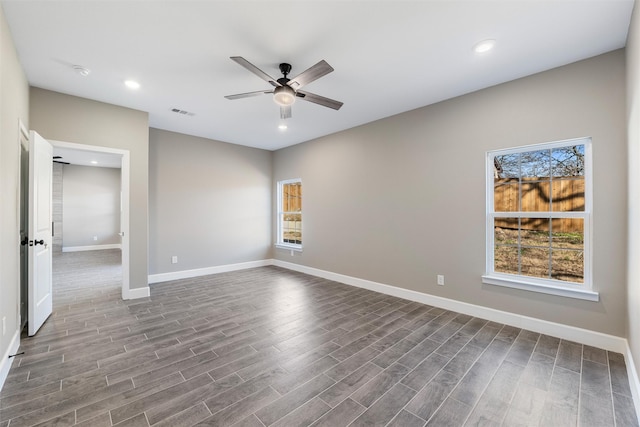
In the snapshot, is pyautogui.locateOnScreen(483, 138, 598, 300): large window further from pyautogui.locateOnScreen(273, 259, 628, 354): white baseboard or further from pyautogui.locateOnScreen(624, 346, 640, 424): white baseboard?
pyautogui.locateOnScreen(624, 346, 640, 424): white baseboard

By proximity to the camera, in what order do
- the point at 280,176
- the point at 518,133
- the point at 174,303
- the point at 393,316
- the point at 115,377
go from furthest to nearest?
the point at 280,176 < the point at 174,303 < the point at 393,316 < the point at 518,133 < the point at 115,377

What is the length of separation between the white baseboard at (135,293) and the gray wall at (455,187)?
2894 mm

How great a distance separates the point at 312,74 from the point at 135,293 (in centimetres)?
393

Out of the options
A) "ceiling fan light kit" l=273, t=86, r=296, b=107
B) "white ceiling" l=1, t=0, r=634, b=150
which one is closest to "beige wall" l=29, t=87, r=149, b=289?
"white ceiling" l=1, t=0, r=634, b=150

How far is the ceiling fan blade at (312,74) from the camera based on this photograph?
7.23 ft

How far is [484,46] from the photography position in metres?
2.46

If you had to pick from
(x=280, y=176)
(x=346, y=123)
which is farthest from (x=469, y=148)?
(x=280, y=176)

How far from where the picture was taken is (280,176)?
21.0 feet

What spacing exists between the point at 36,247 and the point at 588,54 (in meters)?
5.83

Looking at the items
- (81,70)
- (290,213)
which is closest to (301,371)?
(81,70)

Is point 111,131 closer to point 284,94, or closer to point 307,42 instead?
point 284,94

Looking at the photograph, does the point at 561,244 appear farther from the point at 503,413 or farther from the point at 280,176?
the point at 280,176

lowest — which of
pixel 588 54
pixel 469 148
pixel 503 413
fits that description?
pixel 503 413

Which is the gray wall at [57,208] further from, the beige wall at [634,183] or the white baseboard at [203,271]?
the beige wall at [634,183]
